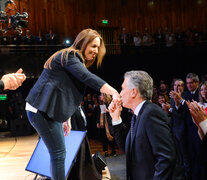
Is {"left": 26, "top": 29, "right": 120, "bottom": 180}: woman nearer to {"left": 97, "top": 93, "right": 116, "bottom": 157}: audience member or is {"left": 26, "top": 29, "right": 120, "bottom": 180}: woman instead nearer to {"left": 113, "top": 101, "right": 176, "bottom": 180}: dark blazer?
{"left": 113, "top": 101, "right": 176, "bottom": 180}: dark blazer

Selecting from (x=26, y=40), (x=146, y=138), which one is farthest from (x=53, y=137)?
(x=26, y=40)

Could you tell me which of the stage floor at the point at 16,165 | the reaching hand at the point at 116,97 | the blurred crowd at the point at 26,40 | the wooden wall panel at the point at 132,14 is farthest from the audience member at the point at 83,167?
the wooden wall panel at the point at 132,14

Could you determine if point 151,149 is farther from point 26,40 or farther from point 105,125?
point 26,40

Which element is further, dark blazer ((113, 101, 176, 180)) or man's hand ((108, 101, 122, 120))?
man's hand ((108, 101, 122, 120))

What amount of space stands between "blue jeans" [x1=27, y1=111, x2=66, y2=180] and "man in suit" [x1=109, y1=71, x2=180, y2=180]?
42 cm

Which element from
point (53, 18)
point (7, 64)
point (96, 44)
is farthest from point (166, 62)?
point (96, 44)

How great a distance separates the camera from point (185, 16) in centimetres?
1168

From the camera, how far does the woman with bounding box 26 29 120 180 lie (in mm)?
1534

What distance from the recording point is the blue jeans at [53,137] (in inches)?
61.9

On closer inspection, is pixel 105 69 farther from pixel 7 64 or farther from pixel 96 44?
pixel 96 44

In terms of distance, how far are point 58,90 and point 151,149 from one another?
700mm

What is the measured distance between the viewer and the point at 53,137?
1.58 meters

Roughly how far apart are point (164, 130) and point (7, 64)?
7497 mm

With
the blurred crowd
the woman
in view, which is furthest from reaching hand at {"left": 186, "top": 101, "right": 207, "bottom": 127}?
the blurred crowd
